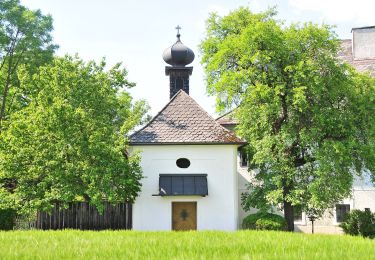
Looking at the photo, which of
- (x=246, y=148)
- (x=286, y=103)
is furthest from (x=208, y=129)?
(x=286, y=103)

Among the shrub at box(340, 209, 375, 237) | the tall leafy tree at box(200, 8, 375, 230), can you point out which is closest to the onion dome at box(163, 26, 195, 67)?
the tall leafy tree at box(200, 8, 375, 230)

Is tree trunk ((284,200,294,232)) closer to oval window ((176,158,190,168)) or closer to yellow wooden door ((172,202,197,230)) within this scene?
yellow wooden door ((172,202,197,230))

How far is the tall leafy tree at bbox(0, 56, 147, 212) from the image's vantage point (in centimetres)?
1733

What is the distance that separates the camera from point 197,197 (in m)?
20.1

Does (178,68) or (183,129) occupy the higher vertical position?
(178,68)

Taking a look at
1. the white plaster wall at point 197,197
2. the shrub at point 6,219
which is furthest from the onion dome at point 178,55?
the shrub at point 6,219

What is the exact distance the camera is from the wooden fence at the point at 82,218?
19.5 m

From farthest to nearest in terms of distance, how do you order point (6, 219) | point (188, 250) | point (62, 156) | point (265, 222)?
1. point (6, 219)
2. point (265, 222)
3. point (62, 156)
4. point (188, 250)

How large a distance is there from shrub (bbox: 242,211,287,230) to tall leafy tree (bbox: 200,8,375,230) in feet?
2.22

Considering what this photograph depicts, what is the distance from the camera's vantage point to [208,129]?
21.2 metres

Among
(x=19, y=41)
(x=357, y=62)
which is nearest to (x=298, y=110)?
(x=357, y=62)

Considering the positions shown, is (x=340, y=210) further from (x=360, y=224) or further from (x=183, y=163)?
(x=183, y=163)

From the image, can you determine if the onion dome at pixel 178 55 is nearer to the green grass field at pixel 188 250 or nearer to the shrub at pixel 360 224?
the shrub at pixel 360 224

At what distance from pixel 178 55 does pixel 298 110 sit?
28.3ft
